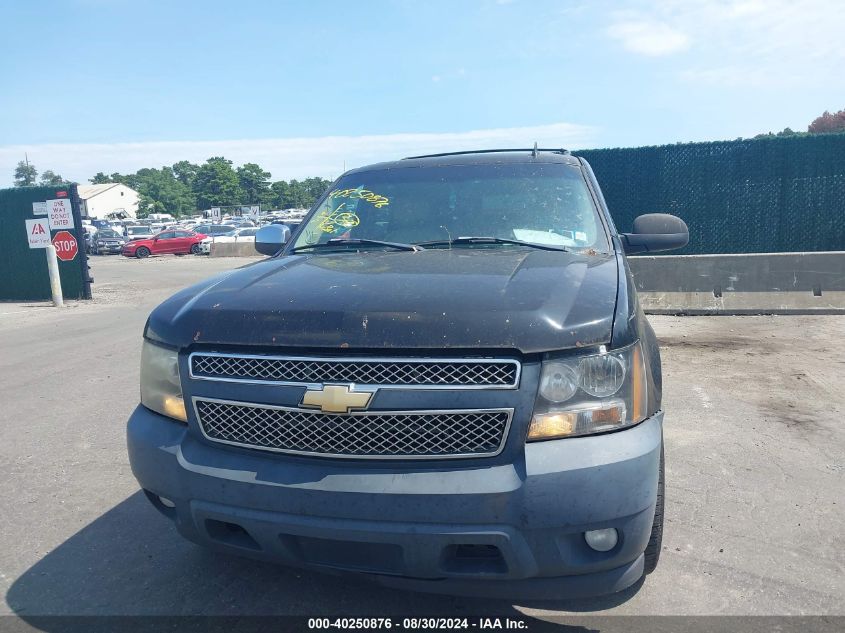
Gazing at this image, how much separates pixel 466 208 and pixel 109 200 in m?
111

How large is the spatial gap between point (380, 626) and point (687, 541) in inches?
63.5

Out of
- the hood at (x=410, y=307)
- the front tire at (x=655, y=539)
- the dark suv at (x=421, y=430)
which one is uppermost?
the hood at (x=410, y=307)

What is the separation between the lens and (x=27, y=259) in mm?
15242

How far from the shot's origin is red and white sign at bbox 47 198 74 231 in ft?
46.9

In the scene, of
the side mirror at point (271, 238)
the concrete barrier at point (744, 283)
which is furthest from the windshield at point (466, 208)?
the concrete barrier at point (744, 283)

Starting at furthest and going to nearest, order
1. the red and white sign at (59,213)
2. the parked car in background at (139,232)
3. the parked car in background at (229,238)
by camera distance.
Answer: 1. the parked car in background at (139,232)
2. the parked car in background at (229,238)
3. the red and white sign at (59,213)

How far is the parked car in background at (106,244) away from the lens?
127ft

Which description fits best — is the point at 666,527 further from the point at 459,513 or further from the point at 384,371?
the point at 384,371

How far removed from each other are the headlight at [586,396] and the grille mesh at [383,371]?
14 centimetres

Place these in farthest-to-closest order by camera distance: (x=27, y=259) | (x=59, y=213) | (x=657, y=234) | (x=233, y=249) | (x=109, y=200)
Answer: (x=109, y=200), (x=233, y=249), (x=27, y=259), (x=59, y=213), (x=657, y=234)

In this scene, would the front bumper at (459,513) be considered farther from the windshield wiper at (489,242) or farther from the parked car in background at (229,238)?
the parked car in background at (229,238)

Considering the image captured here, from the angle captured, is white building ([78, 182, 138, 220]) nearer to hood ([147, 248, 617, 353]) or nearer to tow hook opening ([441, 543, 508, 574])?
hood ([147, 248, 617, 353])

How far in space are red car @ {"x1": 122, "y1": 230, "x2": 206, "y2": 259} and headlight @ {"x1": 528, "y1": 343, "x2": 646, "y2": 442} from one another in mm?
34521

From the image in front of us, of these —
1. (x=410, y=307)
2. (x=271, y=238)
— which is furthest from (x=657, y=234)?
(x=271, y=238)
